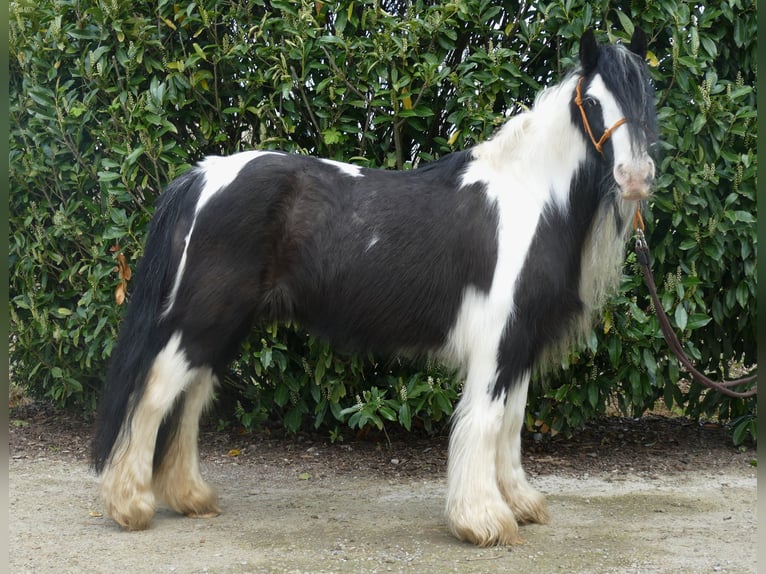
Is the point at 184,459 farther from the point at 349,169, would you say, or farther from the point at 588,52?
the point at 588,52

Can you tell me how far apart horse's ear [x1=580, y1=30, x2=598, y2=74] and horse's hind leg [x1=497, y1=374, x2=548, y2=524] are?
164 centimetres

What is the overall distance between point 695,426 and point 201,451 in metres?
3.70

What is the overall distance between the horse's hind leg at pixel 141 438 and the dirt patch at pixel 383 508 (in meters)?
0.16

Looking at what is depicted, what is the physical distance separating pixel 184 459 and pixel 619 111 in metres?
2.83

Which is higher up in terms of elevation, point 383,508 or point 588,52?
point 588,52

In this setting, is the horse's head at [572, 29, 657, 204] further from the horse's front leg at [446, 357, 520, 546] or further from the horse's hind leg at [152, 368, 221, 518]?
the horse's hind leg at [152, 368, 221, 518]

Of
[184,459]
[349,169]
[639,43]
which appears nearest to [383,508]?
[184,459]

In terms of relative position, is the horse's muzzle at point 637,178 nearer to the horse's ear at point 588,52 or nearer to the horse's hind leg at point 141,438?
the horse's ear at point 588,52

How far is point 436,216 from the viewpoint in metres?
4.30

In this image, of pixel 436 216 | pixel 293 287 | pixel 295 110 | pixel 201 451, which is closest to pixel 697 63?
pixel 436 216

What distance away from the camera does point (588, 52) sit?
13.2 ft

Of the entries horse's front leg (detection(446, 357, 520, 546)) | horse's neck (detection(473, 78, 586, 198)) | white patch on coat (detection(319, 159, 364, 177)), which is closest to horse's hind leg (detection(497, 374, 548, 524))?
horse's front leg (detection(446, 357, 520, 546))

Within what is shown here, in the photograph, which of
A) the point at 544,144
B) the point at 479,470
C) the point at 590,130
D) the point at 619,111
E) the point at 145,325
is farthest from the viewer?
the point at 145,325

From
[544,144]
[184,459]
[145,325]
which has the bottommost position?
[184,459]
